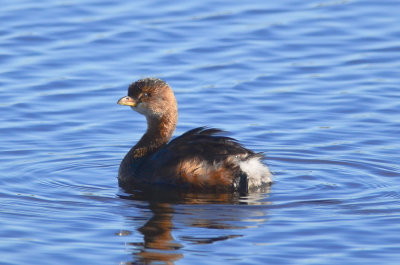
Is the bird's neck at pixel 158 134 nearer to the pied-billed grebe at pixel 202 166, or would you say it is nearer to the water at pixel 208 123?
the pied-billed grebe at pixel 202 166

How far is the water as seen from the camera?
28.1 ft

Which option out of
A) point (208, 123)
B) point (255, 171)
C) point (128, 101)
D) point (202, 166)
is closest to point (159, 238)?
point (202, 166)

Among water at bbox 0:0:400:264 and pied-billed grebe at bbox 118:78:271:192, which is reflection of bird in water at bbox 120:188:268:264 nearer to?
water at bbox 0:0:400:264

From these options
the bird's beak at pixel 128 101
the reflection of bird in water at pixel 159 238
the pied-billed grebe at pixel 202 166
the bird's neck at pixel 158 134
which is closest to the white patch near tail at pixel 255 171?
the pied-billed grebe at pixel 202 166

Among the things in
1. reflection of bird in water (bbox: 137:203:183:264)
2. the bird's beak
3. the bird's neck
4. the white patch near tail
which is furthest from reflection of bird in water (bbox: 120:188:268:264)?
the bird's beak

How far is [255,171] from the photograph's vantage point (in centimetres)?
1005

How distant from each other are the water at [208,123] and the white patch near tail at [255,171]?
0.19 meters

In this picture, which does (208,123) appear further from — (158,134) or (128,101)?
(128,101)

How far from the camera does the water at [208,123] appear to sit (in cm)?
858

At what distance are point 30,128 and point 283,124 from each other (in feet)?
10.3

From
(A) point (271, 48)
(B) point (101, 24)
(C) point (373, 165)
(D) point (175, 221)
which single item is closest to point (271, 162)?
(C) point (373, 165)

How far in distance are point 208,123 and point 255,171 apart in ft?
8.50

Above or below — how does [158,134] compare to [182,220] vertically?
above

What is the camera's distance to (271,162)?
11164 millimetres
